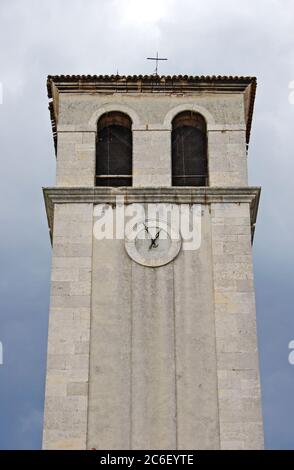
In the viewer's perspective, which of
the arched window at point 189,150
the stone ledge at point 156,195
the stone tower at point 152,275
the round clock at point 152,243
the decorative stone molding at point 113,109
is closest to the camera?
the stone tower at point 152,275

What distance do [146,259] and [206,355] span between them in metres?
2.79

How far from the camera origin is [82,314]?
88.4 feet

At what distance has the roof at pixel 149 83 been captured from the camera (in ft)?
100

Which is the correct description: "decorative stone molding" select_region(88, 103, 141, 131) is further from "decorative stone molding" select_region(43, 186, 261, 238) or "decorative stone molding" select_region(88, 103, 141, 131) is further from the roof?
"decorative stone molding" select_region(43, 186, 261, 238)

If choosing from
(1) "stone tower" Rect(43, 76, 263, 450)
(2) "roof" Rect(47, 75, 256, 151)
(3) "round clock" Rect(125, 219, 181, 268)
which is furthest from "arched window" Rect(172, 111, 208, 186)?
(3) "round clock" Rect(125, 219, 181, 268)

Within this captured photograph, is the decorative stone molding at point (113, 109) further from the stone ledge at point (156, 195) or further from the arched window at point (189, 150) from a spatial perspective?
the stone ledge at point (156, 195)

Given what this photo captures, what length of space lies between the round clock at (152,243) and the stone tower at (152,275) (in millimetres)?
37

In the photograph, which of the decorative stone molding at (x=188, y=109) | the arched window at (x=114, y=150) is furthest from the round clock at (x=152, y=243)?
the decorative stone molding at (x=188, y=109)

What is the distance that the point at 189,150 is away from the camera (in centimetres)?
3030

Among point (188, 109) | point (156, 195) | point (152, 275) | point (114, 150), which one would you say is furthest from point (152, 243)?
point (188, 109)

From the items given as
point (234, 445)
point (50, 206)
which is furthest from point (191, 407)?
point (50, 206)

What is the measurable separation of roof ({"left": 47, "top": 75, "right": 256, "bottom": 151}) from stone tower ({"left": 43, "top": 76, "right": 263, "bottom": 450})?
0.09 ft

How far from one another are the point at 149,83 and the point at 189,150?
6.85ft
